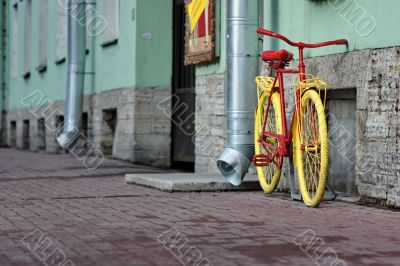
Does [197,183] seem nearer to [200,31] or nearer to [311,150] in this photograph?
[311,150]

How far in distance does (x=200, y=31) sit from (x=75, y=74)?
5.49 metres

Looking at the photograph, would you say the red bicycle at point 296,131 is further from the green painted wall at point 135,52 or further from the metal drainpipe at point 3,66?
the metal drainpipe at point 3,66

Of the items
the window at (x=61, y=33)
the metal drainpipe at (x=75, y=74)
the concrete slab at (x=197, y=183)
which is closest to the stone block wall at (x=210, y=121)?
the concrete slab at (x=197, y=183)

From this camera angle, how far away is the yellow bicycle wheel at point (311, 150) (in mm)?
7781

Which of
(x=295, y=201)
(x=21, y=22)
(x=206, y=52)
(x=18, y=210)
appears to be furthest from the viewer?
Answer: (x=21, y=22)

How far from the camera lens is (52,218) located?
24.2 feet

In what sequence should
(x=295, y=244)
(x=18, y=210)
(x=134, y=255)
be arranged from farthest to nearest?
(x=18, y=210) < (x=295, y=244) < (x=134, y=255)

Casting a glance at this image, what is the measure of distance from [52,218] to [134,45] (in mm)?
8404

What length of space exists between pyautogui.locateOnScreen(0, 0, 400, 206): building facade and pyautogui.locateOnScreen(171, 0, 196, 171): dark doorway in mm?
18

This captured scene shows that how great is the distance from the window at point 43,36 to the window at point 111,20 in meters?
6.57

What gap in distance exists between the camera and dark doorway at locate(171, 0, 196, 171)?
1465cm

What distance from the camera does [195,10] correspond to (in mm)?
12602

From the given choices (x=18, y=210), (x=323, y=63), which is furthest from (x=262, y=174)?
(x=18, y=210)

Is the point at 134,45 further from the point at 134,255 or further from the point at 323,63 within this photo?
the point at 134,255
